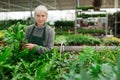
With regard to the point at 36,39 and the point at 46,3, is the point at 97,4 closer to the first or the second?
the point at 36,39

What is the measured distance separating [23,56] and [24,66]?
0.86 feet

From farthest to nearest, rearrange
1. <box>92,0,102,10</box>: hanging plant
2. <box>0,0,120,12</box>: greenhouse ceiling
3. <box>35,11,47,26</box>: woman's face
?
<box>0,0,120,12</box>: greenhouse ceiling, <box>92,0,102,10</box>: hanging plant, <box>35,11,47,26</box>: woman's face

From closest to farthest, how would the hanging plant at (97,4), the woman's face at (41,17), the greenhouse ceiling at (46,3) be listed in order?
the woman's face at (41,17) → the hanging plant at (97,4) → the greenhouse ceiling at (46,3)

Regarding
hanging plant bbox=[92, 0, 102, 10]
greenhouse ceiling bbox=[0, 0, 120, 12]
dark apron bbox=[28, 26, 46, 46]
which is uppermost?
greenhouse ceiling bbox=[0, 0, 120, 12]

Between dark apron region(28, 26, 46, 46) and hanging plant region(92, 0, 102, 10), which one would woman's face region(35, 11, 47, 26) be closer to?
dark apron region(28, 26, 46, 46)

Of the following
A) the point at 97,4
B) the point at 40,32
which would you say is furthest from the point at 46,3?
the point at 40,32

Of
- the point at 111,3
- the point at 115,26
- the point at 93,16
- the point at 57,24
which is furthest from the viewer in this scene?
the point at 111,3

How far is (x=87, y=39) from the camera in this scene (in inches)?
307

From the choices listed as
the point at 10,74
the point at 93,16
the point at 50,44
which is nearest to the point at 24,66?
the point at 10,74

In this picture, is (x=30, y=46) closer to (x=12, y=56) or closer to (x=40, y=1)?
(x=12, y=56)

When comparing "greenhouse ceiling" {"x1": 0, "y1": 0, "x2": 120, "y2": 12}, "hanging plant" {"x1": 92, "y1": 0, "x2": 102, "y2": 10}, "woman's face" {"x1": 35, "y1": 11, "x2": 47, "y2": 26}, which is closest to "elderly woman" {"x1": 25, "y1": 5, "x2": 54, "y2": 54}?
"woman's face" {"x1": 35, "y1": 11, "x2": 47, "y2": 26}

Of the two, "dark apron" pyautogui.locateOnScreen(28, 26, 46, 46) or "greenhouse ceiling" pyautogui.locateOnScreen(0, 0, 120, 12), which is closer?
"dark apron" pyautogui.locateOnScreen(28, 26, 46, 46)

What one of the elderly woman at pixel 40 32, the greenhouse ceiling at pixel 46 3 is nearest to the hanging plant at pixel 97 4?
the greenhouse ceiling at pixel 46 3

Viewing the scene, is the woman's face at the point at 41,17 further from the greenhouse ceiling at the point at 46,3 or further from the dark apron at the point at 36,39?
the greenhouse ceiling at the point at 46,3
